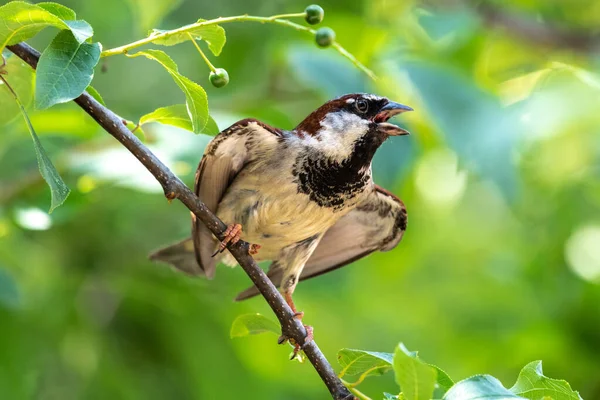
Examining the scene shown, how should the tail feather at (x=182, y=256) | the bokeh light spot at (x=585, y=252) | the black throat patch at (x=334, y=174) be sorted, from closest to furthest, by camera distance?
the black throat patch at (x=334, y=174) < the tail feather at (x=182, y=256) < the bokeh light spot at (x=585, y=252)

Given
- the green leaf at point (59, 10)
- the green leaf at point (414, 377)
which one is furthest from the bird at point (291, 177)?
the green leaf at point (414, 377)

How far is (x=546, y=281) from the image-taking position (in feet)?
19.4

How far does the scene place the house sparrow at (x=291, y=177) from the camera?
11.7 ft

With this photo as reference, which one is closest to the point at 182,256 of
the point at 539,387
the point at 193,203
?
the point at 193,203

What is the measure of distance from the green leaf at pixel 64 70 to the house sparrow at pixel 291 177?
1.29m

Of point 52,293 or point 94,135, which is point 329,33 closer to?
point 94,135

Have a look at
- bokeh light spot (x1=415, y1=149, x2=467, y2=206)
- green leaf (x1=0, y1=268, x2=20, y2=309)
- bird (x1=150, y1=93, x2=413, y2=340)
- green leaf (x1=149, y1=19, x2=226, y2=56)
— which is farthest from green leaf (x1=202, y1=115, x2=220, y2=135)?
bokeh light spot (x1=415, y1=149, x2=467, y2=206)

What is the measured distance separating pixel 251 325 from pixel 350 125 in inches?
51.1

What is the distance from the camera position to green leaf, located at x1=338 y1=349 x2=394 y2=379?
241 centimetres

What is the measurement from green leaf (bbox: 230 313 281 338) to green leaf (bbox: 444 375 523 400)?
0.79 metres

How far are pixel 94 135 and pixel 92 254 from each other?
109 centimetres

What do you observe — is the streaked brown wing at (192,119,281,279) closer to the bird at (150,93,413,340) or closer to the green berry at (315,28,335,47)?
the bird at (150,93,413,340)

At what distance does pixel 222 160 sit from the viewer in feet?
11.8

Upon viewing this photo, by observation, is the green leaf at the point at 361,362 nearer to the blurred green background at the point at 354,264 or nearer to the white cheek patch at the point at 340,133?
the white cheek patch at the point at 340,133
